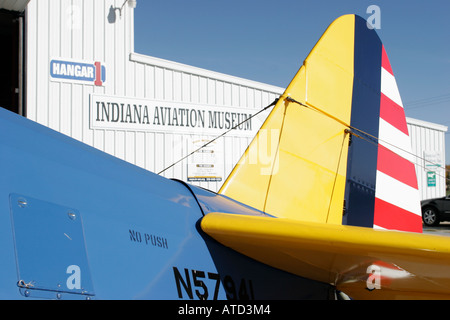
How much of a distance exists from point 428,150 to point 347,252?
1362 centimetres

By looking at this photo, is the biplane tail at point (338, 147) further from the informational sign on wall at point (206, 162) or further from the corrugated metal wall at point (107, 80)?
the informational sign on wall at point (206, 162)

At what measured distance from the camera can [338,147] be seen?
287cm

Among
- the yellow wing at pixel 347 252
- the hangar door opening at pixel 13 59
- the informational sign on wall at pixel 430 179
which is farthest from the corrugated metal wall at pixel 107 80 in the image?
the informational sign on wall at pixel 430 179

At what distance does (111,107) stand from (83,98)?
48 cm

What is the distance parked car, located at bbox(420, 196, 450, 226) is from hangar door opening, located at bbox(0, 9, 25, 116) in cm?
1171

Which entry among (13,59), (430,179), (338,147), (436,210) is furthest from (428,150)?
(338,147)

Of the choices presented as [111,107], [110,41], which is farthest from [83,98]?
[110,41]

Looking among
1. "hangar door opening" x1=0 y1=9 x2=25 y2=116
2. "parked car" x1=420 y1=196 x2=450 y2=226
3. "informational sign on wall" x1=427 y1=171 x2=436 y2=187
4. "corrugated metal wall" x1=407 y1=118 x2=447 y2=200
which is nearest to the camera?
"hangar door opening" x1=0 y1=9 x2=25 y2=116

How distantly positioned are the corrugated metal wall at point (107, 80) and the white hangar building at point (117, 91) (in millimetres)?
16

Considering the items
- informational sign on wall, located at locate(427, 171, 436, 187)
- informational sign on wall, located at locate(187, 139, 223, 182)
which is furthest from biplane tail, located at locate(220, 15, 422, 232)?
informational sign on wall, located at locate(427, 171, 436, 187)

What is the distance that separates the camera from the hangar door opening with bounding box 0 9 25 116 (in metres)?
6.63

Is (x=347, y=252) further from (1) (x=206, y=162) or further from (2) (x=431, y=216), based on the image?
(2) (x=431, y=216)

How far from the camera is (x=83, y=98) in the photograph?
23.0ft

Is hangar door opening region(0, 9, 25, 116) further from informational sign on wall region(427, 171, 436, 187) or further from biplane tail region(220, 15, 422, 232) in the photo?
informational sign on wall region(427, 171, 436, 187)
